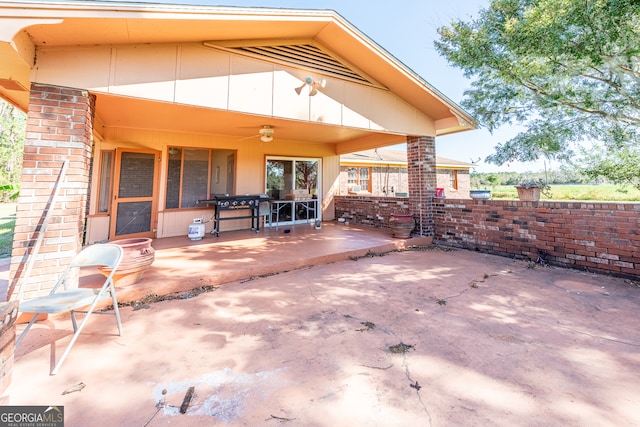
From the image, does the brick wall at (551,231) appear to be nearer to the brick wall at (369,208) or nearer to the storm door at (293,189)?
the brick wall at (369,208)

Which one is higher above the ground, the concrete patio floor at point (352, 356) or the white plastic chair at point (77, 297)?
the white plastic chair at point (77, 297)

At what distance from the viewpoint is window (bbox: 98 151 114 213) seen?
5.84 meters

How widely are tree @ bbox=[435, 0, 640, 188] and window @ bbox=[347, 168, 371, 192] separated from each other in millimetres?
5644

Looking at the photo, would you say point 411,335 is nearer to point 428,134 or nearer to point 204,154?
point 428,134

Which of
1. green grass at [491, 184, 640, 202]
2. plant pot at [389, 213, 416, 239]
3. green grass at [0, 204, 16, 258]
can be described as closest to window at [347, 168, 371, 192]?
plant pot at [389, 213, 416, 239]

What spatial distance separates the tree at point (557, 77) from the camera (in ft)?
16.7

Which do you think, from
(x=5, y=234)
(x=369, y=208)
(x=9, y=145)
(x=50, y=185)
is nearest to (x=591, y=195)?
(x=369, y=208)

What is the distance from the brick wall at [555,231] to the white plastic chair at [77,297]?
6.15 metres

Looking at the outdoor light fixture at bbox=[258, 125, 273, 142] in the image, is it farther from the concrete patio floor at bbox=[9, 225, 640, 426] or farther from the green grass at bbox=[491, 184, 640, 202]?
the green grass at bbox=[491, 184, 640, 202]

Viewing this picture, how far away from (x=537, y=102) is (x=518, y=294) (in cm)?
646

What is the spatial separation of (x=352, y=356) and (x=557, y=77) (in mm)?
8787

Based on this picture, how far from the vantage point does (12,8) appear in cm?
233

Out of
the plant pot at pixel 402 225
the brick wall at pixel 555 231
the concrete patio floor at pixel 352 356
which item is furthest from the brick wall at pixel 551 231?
the plant pot at pixel 402 225

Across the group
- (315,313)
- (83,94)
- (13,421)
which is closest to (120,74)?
(83,94)
